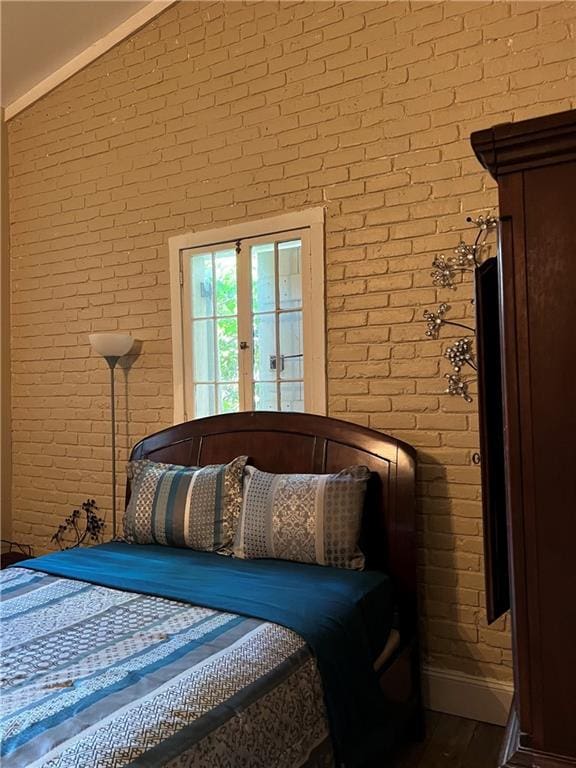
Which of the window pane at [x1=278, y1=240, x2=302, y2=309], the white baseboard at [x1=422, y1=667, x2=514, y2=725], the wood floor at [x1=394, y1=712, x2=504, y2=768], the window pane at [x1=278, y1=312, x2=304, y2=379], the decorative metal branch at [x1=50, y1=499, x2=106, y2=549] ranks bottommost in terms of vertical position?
the wood floor at [x1=394, y1=712, x2=504, y2=768]

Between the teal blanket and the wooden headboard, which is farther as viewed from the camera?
the wooden headboard

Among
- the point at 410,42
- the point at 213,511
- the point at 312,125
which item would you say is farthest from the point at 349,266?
the point at 213,511

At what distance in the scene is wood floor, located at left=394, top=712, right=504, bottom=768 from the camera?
87.6 inches

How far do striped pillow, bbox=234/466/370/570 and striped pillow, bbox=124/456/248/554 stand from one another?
114 millimetres

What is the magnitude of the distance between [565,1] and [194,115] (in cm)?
183

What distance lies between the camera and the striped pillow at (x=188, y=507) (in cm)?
264

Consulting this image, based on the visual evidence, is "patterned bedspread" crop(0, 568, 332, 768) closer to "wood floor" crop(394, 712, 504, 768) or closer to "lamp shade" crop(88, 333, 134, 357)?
"wood floor" crop(394, 712, 504, 768)

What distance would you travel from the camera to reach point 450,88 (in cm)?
258

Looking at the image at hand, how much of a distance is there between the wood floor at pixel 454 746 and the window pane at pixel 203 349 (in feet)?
6.35

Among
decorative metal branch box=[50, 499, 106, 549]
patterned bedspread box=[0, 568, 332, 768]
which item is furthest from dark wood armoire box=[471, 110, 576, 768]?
decorative metal branch box=[50, 499, 106, 549]

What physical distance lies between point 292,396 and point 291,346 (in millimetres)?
247

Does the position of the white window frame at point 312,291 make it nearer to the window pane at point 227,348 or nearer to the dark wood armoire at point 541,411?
the window pane at point 227,348

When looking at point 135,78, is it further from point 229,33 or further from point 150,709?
point 150,709

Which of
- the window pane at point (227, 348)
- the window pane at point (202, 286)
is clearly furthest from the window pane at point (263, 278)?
the window pane at point (202, 286)
